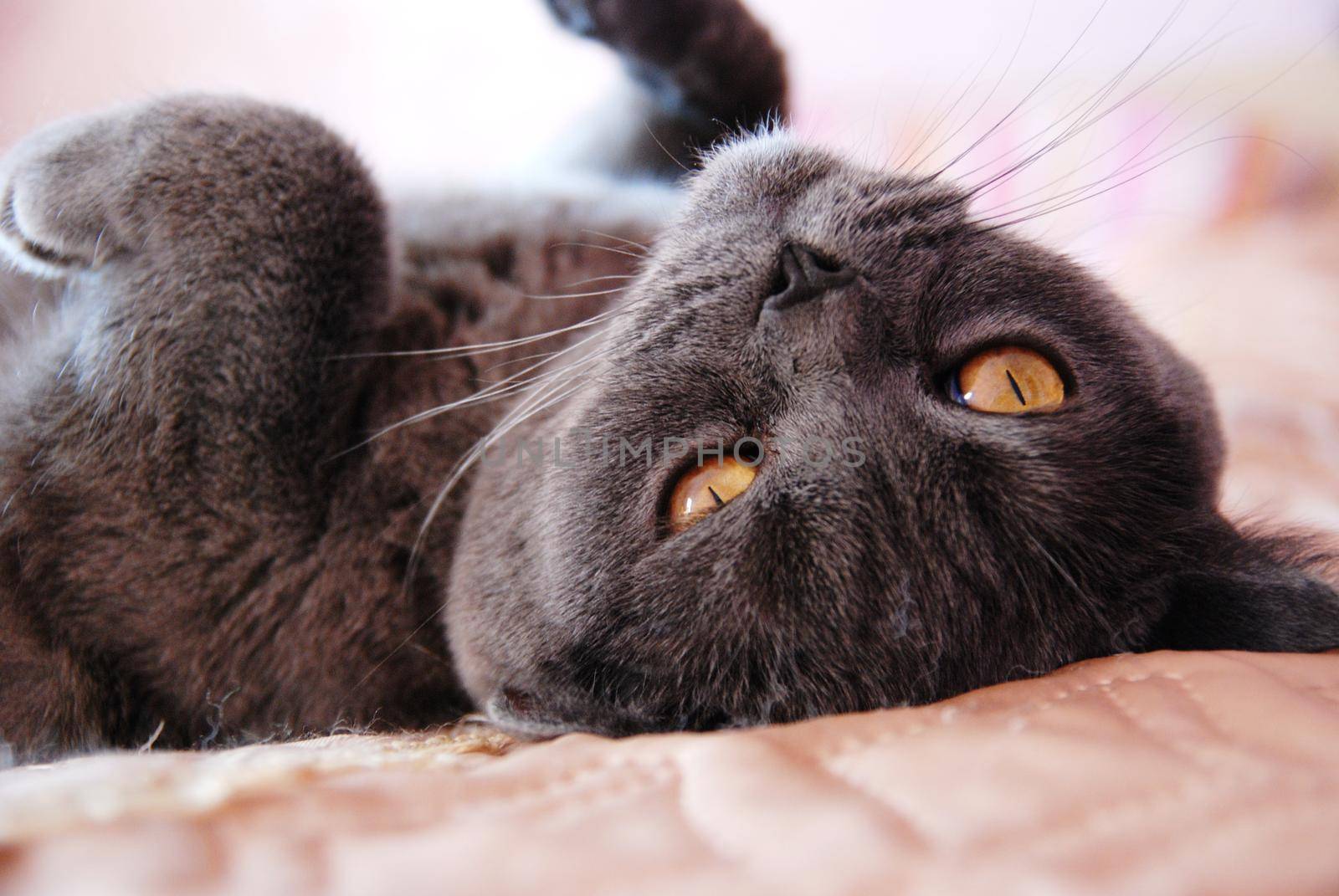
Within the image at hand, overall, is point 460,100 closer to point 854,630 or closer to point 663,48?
point 663,48

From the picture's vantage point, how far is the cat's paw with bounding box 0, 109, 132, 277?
972mm

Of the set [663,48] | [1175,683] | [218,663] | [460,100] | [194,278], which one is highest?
[460,100]

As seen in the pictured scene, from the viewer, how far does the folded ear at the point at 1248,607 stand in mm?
811

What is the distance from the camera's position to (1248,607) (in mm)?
824

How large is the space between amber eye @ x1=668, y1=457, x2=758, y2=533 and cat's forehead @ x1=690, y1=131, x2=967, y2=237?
27 centimetres

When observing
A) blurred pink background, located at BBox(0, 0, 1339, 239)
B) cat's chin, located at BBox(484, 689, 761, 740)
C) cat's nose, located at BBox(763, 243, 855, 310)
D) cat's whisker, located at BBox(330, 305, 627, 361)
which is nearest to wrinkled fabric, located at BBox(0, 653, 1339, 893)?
cat's chin, located at BBox(484, 689, 761, 740)

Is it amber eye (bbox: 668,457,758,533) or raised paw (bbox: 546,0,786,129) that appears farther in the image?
raised paw (bbox: 546,0,786,129)

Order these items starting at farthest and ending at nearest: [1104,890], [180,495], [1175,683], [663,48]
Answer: [663,48] → [180,495] → [1175,683] → [1104,890]

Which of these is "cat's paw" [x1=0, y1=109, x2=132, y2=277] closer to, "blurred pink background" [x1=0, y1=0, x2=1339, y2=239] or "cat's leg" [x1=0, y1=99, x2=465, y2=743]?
"cat's leg" [x1=0, y1=99, x2=465, y2=743]

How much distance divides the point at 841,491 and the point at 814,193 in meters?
0.35

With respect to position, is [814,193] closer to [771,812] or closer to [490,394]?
[490,394]

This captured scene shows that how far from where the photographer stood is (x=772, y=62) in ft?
4.71

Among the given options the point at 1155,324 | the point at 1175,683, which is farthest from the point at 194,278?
the point at 1155,324

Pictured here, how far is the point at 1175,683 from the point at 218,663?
1.00 m
